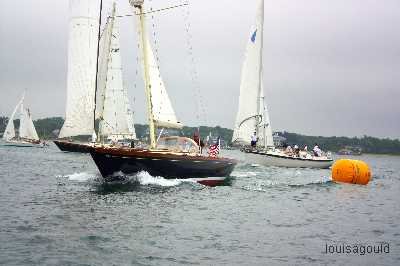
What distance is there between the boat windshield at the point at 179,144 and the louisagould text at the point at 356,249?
612 inches

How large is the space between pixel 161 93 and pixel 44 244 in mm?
17648

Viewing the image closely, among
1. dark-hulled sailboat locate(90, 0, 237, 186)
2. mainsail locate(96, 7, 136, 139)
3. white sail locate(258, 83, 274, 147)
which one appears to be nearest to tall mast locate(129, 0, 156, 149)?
dark-hulled sailboat locate(90, 0, 237, 186)

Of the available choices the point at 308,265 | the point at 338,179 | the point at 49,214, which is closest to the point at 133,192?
the point at 49,214

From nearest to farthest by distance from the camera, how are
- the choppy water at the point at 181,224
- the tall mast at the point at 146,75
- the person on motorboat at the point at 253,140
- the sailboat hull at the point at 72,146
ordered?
the choppy water at the point at 181,224 < the tall mast at the point at 146,75 < the person on motorboat at the point at 253,140 < the sailboat hull at the point at 72,146

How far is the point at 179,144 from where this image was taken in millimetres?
31781

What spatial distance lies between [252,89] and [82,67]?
19.8 m

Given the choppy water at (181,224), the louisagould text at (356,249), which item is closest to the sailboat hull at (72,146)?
the choppy water at (181,224)

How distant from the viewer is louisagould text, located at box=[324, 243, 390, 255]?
1606 cm

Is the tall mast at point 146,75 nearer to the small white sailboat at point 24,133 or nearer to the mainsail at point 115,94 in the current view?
the mainsail at point 115,94

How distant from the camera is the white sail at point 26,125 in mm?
109050

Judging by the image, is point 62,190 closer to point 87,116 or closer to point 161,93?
point 161,93

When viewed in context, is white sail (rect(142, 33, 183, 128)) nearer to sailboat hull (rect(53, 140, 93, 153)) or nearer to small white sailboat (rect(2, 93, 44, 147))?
sailboat hull (rect(53, 140, 93, 153))

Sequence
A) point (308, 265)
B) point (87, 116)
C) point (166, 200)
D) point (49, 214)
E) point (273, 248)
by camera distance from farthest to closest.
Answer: point (87, 116) < point (166, 200) < point (49, 214) < point (273, 248) < point (308, 265)

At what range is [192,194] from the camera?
26859 millimetres
